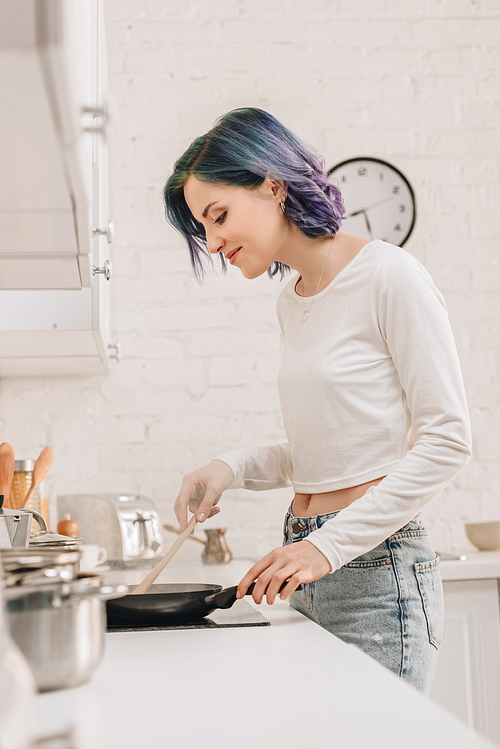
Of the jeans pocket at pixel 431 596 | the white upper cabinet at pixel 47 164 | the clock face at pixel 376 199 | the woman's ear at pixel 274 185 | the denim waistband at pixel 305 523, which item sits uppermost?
the clock face at pixel 376 199

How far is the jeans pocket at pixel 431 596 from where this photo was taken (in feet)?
3.22

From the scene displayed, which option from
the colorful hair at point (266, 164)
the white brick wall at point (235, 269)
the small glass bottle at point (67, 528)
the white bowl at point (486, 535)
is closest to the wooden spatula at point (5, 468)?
the small glass bottle at point (67, 528)

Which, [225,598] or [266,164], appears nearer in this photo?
[225,598]

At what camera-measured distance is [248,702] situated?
54 centimetres

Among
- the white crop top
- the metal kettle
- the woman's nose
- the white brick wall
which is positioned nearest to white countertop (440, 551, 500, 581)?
the white brick wall

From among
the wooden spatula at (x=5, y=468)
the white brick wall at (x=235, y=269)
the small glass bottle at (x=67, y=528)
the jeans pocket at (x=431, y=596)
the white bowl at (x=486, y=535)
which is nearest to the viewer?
the jeans pocket at (x=431, y=596)

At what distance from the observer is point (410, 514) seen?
938mm

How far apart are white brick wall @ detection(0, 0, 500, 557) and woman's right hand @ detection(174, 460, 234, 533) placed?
988 millimetres

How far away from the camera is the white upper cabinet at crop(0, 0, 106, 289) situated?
46 centimetres

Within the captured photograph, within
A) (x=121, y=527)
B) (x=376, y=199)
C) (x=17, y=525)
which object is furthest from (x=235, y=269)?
(x=17, y=525)

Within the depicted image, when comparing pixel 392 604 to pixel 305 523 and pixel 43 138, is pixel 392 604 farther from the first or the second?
pixel 43 138

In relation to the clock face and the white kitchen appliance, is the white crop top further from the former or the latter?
the clock face

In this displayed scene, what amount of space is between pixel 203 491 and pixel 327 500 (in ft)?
0.76

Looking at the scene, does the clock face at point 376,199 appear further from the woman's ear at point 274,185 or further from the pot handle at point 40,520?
the pot handle at point 40,520
